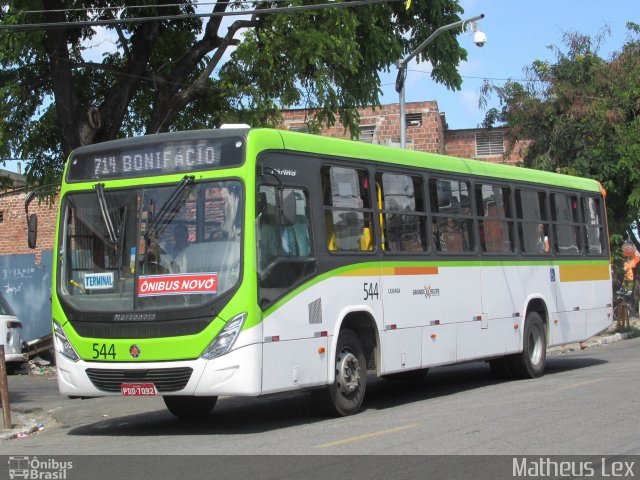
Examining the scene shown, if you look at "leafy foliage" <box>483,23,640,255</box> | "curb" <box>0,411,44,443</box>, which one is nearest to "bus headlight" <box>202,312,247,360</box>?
"curb" <box>0,411,44,443</box>

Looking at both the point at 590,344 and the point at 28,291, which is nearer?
the point at 28,291

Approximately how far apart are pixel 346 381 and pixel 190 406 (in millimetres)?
2127

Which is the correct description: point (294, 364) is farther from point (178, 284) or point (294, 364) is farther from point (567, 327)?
point (567, 327)

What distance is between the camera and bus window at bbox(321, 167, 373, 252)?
38.3 ft

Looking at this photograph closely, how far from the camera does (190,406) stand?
40.7 feet

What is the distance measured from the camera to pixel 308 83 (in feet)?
70.4

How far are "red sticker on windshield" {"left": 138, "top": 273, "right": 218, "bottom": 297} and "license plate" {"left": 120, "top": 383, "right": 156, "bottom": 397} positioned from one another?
37.7 inches

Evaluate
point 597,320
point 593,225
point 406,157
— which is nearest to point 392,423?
point 406,157

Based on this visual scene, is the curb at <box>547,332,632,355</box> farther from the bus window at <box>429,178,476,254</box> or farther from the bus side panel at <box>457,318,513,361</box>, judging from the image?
the bus window at <box>429,178,476,254</box>

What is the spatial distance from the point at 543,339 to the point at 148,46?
11187 millimetres

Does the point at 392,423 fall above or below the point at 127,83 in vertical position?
below

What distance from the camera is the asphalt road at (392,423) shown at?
9.16 metres

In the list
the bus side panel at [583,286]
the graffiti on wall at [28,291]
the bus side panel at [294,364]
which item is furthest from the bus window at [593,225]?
the graffiti on wall at [28,291]

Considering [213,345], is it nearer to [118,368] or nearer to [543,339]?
[118,368]
